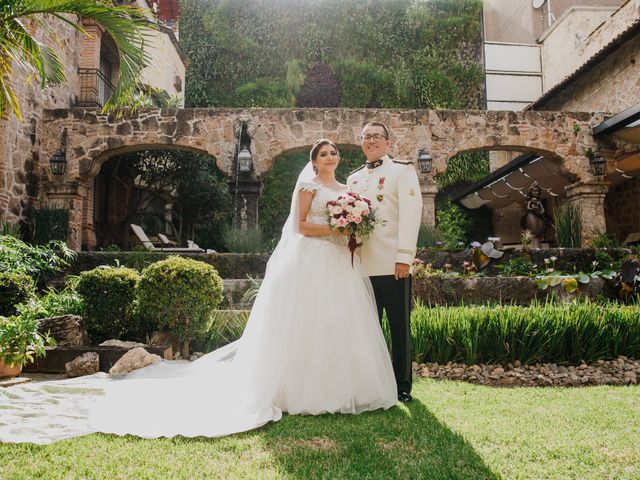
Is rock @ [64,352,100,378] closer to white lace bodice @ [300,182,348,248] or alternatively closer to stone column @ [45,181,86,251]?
white lace bodice @ [300,182,348,248]

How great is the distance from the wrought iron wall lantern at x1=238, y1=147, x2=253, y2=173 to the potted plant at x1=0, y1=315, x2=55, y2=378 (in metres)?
6.46

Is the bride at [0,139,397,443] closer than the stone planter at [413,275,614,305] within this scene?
Yes

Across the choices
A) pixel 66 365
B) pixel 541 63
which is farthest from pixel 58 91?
pixel 541 63

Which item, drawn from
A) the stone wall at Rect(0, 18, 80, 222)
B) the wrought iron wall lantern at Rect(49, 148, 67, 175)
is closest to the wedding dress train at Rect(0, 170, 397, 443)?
the stone wall at Rect(0, 18, 80, 222)

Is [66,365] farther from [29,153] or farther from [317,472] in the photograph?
[29,153]

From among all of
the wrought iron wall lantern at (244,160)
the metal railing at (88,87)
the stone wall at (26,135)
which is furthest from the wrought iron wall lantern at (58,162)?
the wrought iron wall lantern at (244,160)

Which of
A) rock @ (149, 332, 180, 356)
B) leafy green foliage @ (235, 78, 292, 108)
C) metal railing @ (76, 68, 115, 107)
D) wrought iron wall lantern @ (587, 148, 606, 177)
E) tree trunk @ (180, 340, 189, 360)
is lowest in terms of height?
tree trunk @ (180, 340, 189, 360)

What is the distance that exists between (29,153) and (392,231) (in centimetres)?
917

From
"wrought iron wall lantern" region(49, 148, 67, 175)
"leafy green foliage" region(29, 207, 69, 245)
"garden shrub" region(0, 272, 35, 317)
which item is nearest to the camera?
"garden shrub" region(0, 272, 35, 317)

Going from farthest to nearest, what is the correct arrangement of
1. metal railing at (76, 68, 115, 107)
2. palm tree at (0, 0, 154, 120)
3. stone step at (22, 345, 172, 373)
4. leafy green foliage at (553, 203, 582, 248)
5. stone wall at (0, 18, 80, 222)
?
metal railing at (76, 68, 115, 107)
leafy green foliage at (553, 203, 582, 248)
stone wall at (0, 18, 80, 222)
stone step at (22, 345, 172, 373)
palm tree at (0, 0, 154, 120)

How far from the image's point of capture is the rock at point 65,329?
16.3ft

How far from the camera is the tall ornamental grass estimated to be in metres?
4.52

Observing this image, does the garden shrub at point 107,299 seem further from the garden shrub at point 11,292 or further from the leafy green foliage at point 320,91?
the leafy green foliage at point 320,91

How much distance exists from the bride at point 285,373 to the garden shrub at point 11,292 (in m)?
1.64
